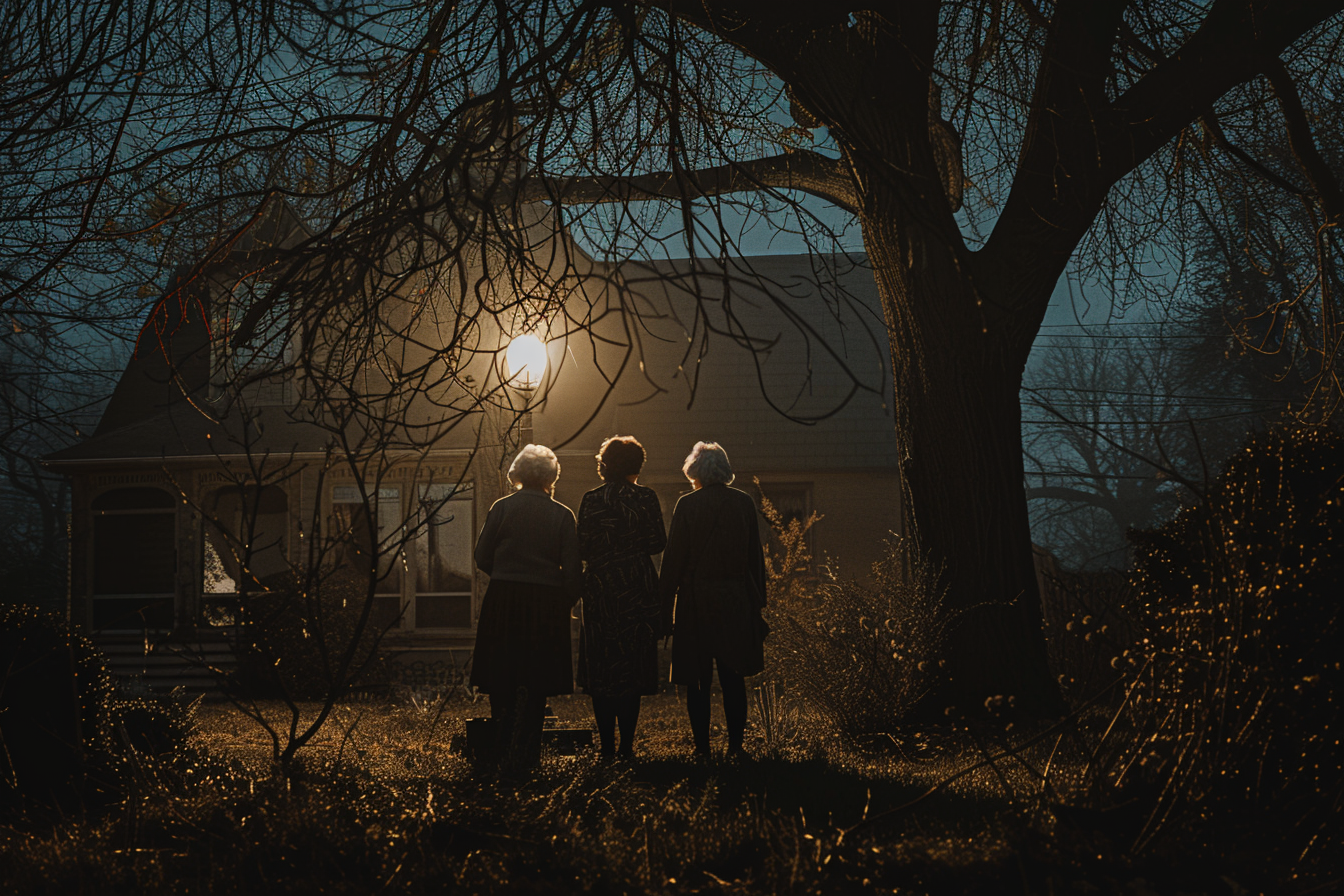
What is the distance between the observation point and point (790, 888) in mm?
2688

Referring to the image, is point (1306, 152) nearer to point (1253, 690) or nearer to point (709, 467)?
point (709, 467)

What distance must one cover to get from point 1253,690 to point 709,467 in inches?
122

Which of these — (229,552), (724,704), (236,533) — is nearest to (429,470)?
(229,552)

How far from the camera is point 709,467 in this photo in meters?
5.82

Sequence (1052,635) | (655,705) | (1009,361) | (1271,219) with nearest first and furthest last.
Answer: (1009,361) < (1052,635) < (1271,219) < (655,705)

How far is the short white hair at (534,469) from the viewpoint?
18.2 feet

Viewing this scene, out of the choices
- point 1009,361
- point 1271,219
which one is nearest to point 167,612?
point 1009,361

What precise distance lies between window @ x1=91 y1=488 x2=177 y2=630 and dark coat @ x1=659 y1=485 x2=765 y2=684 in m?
12.6

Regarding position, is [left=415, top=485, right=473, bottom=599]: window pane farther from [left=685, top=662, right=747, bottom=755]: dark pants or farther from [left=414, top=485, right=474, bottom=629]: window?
[left=685, top=662, right=747, bottom=755]: dark pants

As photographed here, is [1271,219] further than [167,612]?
No

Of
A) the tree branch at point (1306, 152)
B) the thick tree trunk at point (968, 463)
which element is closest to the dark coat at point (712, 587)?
the thick tree trunk at point (968, 463)

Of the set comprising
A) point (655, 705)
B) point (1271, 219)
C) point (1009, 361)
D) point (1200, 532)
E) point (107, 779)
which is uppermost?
point (1271, 219)

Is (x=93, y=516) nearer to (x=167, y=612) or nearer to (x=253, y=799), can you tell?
(x=167, y=612)

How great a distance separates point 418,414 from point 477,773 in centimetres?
1107
